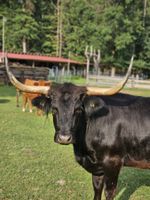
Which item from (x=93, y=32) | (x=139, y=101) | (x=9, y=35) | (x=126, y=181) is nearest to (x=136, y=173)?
(x=126, y=181)

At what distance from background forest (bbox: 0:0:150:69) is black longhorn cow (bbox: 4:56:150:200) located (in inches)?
1688

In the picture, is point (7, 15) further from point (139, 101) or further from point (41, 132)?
point (139, 101)

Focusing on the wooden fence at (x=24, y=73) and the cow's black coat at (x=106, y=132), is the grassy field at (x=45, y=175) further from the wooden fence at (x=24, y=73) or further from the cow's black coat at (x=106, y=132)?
the wooden fence at (x=24, y=73)

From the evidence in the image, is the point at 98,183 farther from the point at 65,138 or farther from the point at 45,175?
the point at 45,175

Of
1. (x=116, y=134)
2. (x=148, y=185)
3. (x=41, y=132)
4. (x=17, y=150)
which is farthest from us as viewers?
(x=41, y=132)

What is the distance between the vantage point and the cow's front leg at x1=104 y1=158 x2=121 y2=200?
4707mm

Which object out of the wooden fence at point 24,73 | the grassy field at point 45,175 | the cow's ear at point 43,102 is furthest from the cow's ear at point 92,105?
the wooden fence at point 24,73

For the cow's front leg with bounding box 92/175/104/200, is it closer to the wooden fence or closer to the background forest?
the wooden fence

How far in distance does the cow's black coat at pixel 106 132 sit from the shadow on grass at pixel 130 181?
3.35 ft

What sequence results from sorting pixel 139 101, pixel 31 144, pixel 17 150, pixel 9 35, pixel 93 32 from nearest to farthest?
pixel 139 101 → pixel 17 150 → pixel 31 144 → pixel 93 32 → pixel 9 35

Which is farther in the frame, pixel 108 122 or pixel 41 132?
pixel 41 132

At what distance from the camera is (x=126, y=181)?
650 centimetres

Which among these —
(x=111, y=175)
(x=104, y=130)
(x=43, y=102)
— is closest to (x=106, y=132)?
(x=104, y=130)

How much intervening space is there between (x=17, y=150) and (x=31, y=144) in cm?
71
